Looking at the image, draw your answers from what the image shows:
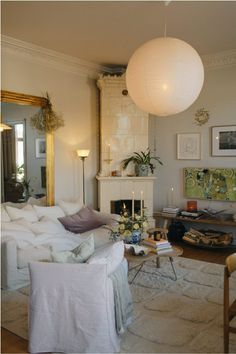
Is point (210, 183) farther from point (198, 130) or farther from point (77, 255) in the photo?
point (77, 255)

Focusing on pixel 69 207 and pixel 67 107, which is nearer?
pixel 69 207

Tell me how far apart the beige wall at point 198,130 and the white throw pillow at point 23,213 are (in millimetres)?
2681

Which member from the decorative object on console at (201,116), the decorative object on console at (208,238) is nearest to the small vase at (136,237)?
the decorative object on console at (208,238)

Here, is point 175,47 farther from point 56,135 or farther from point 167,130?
point 167,130

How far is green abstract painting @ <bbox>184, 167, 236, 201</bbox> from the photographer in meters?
5.62

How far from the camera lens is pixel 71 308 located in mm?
2541

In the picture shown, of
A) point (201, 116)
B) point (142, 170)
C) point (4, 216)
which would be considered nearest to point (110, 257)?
point (4, 216)

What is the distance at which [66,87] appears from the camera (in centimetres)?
573

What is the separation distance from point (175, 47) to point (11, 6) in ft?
7.05

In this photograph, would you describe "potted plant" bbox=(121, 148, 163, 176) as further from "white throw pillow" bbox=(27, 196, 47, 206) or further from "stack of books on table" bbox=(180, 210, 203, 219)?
"white throw pillow" bbox=(27, 196, 47, 206)

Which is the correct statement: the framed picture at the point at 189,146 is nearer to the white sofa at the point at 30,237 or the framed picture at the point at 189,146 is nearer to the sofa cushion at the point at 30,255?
the white sofa at the point at 30,237

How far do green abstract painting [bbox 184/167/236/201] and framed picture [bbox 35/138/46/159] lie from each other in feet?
8.44

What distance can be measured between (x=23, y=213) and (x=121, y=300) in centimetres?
234

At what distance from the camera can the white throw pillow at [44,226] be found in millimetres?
4301
